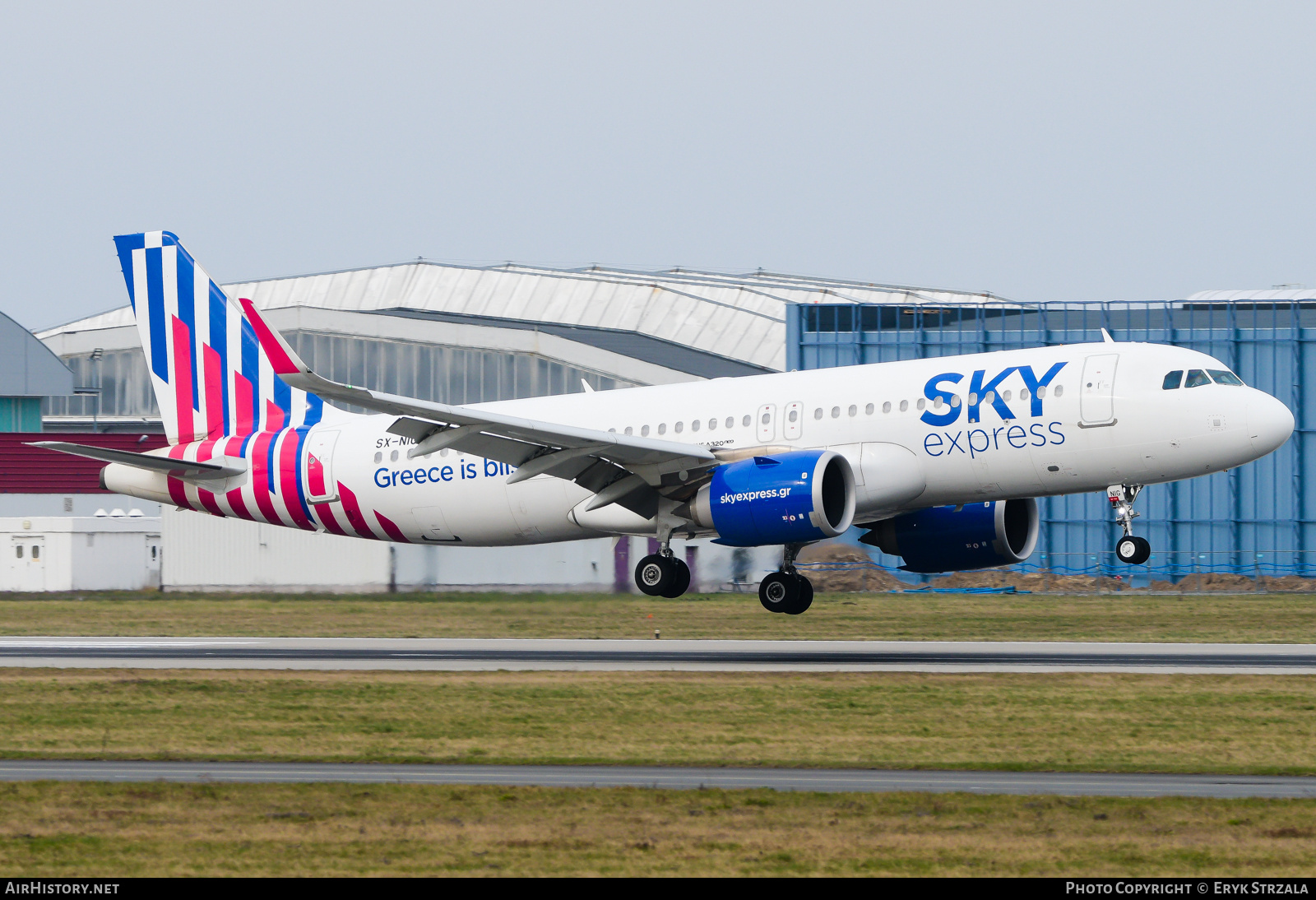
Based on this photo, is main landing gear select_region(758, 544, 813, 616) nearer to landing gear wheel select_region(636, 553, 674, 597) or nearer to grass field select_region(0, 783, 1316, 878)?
landing gear wheel select_region(636, 553, 674, 597)

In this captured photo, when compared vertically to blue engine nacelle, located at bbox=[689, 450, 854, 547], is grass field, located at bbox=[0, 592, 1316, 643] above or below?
below

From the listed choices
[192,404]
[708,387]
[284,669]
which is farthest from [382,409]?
[192,404]

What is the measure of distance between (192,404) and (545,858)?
27513mm

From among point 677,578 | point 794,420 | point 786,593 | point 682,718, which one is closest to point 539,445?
point 677,578

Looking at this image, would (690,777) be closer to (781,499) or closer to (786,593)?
(781,499)

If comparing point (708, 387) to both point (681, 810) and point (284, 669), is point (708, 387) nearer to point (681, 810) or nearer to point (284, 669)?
point (284, 669)

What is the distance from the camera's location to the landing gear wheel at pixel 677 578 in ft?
109

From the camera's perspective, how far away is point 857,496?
31344 millimetres

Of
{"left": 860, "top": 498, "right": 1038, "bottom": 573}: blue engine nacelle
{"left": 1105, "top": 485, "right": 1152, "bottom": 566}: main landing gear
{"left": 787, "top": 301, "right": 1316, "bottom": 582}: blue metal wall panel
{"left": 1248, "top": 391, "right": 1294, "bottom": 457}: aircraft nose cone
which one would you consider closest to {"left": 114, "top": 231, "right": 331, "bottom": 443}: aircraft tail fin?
{"left": 860, "top": 498, "right": 1038, "bottom": 573}: blue engine nacelle

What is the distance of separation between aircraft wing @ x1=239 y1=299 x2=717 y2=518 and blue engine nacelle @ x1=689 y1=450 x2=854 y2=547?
122 centimetres

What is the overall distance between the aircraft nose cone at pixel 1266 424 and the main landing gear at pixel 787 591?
9.34m

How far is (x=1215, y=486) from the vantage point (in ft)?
195

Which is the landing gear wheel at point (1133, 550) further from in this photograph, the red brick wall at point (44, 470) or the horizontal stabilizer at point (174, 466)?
the red brick wall at point (44, 470)

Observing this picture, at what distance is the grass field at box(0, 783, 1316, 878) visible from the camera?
12.5 metres
